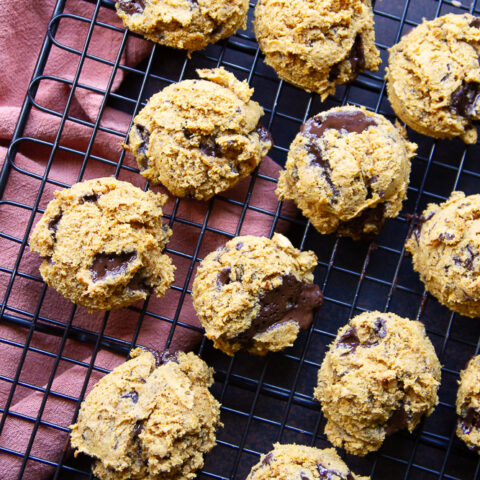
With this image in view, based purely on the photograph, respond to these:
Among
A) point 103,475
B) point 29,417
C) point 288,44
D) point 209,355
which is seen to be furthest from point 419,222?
point 29,417

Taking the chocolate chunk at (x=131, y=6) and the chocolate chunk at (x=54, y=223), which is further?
the chocolate chunk at (x=131, y=6)

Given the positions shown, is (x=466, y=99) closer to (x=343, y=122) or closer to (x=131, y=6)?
(x=343, y=122)

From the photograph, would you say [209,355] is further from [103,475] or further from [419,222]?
[419,222]

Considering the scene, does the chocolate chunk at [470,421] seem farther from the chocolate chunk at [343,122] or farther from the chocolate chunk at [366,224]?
the chocolate chunk at [343,122]

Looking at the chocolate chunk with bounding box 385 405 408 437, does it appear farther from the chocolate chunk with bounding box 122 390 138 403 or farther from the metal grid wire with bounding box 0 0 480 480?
the chocolate chunk with bounding box 122 390 138 403

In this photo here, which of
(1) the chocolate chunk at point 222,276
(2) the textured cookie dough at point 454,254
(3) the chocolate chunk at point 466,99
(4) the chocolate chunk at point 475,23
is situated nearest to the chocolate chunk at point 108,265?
(1) the chocolate chunk at point 222,276

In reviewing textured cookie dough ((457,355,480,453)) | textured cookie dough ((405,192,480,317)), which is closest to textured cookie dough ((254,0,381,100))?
textured cookie dough ((405,192,480,317))
